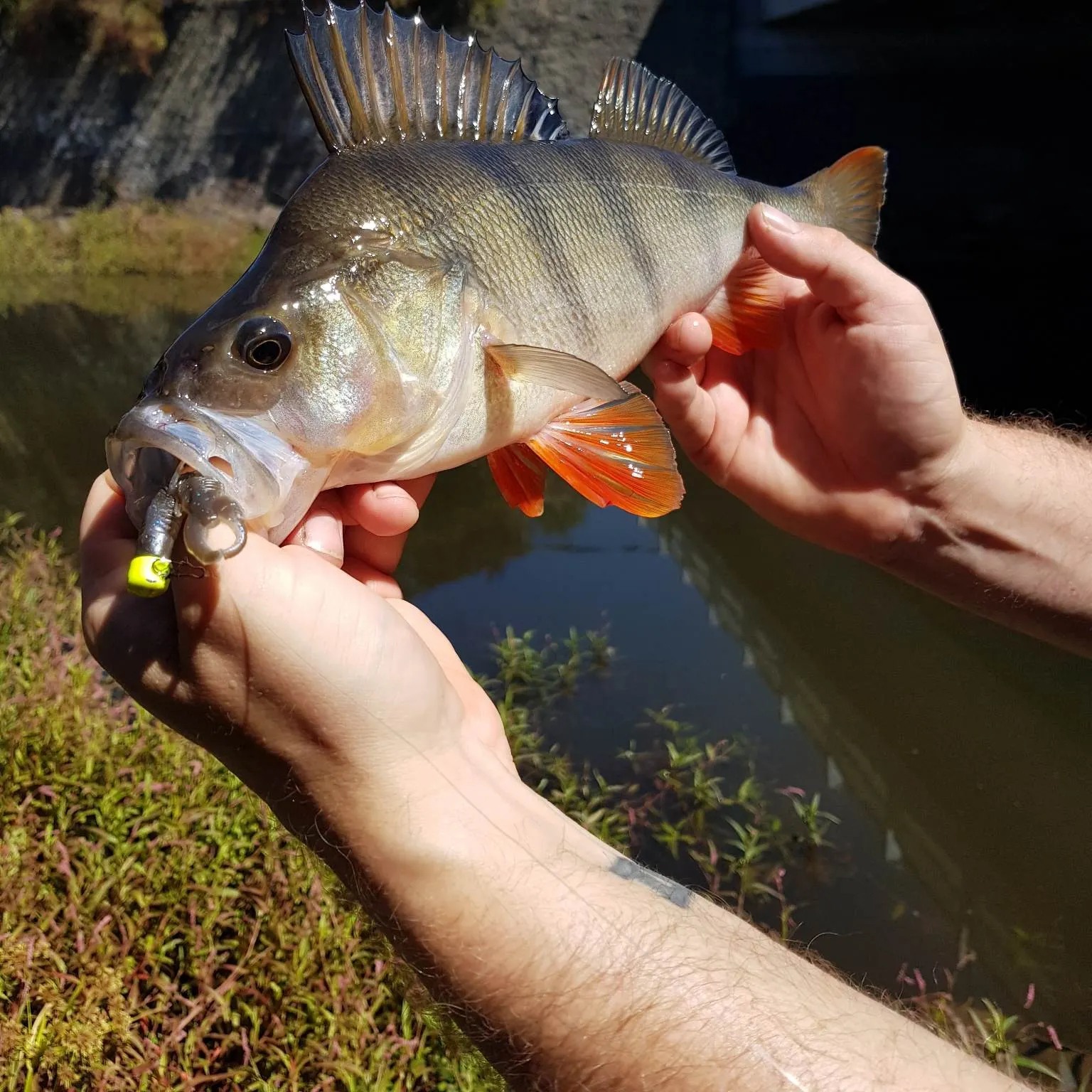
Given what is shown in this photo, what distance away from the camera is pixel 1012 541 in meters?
2.33

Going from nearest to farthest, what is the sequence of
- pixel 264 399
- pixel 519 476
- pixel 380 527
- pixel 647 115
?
pixel 264 399
pixel 380 527
pixel 519 476
pixel 647 115

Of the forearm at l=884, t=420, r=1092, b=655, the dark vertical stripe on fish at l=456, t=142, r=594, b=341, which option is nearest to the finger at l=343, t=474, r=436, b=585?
the dark vertical stripe on fish at l=456, t=142, r=594, b=341

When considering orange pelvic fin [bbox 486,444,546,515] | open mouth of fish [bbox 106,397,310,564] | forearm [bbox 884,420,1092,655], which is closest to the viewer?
open mouth of fish [bbox 106,397,310,564]

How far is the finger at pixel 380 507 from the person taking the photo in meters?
1.59

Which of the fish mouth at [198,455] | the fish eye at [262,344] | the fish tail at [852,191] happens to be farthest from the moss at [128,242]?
the fish mouth at [198,455]

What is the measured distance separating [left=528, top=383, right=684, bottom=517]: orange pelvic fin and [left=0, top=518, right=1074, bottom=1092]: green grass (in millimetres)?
981

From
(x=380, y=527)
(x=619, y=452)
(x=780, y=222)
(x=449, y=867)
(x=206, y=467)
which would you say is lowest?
(x=449, y=867)

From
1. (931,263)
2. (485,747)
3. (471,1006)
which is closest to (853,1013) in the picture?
(471,1006)

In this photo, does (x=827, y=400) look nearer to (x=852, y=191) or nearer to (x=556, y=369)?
(x=852, y=191)

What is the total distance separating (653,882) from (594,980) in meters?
0.24

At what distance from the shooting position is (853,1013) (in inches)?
49.2

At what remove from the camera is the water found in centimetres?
357

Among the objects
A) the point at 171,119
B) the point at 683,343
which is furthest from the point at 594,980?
the point at 171,119

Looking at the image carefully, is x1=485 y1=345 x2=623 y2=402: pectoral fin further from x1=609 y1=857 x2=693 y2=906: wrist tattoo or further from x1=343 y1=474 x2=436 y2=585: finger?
x1=609 y1=857 x2=693 y2=906: wrist tattoo
